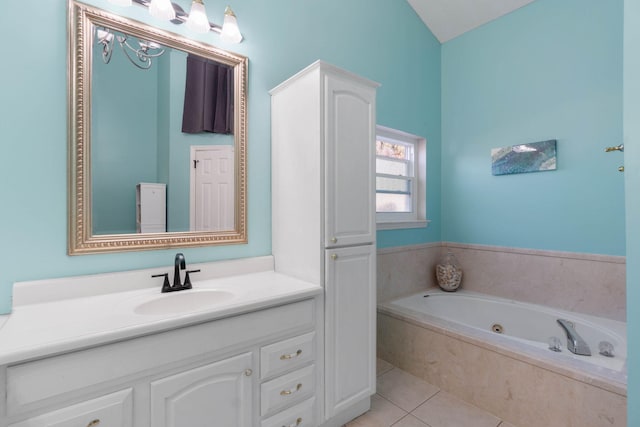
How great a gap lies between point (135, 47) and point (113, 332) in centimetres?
130

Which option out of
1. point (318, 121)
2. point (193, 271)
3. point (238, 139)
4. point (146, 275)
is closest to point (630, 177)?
point (318, 121)

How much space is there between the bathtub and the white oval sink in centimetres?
143

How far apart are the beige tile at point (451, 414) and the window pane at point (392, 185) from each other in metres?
1.68

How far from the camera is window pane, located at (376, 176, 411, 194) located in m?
2.67

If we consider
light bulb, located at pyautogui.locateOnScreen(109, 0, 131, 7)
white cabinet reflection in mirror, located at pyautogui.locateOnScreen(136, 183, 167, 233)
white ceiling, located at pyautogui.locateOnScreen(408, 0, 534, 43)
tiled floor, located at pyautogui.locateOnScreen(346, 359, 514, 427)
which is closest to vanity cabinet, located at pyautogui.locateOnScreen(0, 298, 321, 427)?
tiled floor, located at pyautogui.locateOnScreen(346, 359, 514, 427)

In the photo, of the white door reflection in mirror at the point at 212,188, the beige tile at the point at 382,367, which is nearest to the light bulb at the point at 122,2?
the white door reflection in mirror at the point at 212,188

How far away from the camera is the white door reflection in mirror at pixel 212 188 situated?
1.54 meters

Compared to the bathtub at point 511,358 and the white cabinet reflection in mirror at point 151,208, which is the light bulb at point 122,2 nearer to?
the white cabinet reflection in mirror at point 151,208

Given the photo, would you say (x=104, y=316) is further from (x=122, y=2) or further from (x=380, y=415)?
(x=380, y=415)

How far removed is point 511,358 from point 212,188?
A: 6.43ft

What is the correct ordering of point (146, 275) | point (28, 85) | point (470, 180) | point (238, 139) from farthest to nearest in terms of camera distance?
point (470, 180)
point (238, 139)
point (146, 275)
point (28, 85)

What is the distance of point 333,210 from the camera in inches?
57.6

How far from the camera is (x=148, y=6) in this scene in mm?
1378

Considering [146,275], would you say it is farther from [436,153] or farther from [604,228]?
[604,228]
